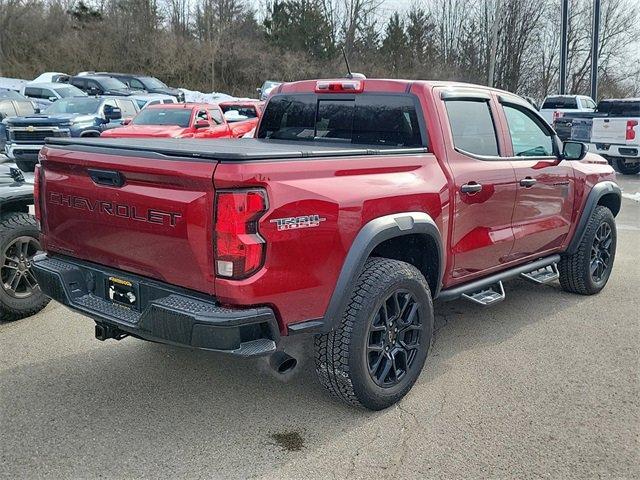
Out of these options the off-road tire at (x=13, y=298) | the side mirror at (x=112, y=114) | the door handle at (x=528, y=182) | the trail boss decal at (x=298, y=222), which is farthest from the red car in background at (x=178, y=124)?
the trail boss decal at (x=298, y=222)

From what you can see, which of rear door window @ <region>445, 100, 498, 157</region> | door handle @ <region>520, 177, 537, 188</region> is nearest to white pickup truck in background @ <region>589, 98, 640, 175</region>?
door handle @ <region>520, 177, 537, 188</region>

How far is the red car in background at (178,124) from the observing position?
12227 millimetres

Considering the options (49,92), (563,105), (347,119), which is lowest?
(347,119)

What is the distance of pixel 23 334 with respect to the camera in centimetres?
450

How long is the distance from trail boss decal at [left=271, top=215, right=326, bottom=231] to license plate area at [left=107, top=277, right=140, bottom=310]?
85cm

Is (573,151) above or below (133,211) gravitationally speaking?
above

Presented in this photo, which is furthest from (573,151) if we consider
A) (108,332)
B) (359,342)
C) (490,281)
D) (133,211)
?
(108,332)

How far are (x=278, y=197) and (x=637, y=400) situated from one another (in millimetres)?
2530

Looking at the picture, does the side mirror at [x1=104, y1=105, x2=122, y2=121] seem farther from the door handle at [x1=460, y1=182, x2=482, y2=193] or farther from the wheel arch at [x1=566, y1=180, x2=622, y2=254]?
the door handle at [x1=460, y1=182, x2=482, y2=193]

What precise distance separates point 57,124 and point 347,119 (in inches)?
417

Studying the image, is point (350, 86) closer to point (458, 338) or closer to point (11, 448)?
point (458, 338)

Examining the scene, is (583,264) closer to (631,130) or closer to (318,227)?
(318,227)

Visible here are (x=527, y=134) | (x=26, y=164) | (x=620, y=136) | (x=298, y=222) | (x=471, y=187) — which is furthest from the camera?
(x=620, y=136)

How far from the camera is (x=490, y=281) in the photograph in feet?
14.2
